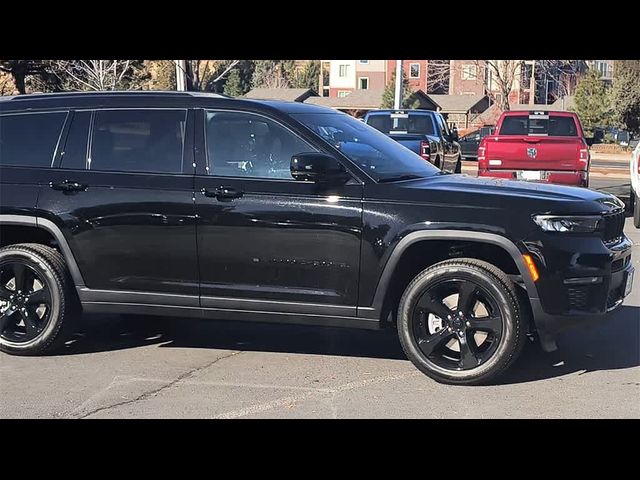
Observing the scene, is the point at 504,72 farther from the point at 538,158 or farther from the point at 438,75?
the point at 538,158

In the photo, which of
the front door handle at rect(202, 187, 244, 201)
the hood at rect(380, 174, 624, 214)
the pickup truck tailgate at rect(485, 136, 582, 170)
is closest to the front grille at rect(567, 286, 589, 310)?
the hood at rect(380, 174, 624, 214)

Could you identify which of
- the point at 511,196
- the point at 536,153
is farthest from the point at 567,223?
the point at 536,153

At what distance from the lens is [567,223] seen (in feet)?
17.8

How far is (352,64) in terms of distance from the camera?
78625 mm

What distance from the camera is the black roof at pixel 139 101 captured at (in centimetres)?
617

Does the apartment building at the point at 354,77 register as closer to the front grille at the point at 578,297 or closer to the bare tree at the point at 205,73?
the bare tree at the point at 205,73

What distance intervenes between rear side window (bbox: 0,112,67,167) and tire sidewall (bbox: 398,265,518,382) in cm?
290

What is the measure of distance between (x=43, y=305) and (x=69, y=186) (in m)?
→ 0.96

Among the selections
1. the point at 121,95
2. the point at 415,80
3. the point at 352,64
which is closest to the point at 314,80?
the point at 352,64

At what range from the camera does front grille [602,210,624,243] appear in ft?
18.3

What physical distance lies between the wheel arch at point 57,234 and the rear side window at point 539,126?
35.7 ft

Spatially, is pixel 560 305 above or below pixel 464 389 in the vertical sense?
above

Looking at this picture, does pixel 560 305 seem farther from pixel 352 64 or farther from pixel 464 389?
pixel 352 64
